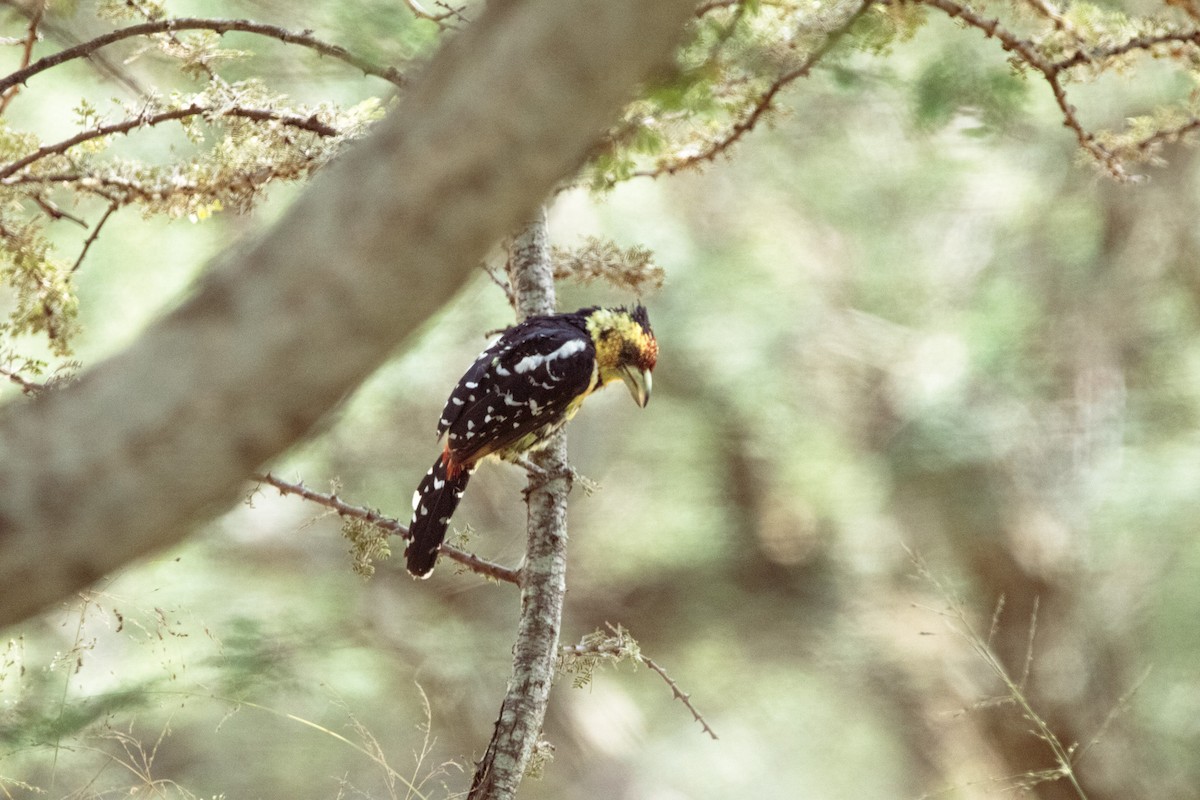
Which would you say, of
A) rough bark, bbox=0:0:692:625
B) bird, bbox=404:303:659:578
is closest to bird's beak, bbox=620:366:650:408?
bird, bbox=404:303:659:578

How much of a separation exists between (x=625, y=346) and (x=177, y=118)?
52.8 inches

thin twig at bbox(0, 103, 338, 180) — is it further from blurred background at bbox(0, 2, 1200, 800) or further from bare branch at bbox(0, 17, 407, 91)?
blurred background at bbox(0, 2, 1200, 800)

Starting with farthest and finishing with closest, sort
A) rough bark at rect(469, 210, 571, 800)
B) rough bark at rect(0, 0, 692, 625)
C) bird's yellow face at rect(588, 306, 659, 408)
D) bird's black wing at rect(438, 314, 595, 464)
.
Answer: bird's yellow face at rect(588, 306, 659, 408) → bird's black wing at rect(438, 314, 595, 464) → rough bark at rect(469, 210, 571, 800) → rough bark at rect(0, 0, 692, 625)

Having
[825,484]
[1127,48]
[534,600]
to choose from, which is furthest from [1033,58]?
[825,484]

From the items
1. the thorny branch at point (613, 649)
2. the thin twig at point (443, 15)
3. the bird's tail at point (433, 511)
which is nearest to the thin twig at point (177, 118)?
the thin twig at point (443, 15)

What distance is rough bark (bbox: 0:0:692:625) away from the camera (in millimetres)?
556

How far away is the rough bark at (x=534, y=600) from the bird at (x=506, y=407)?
77 millimetres

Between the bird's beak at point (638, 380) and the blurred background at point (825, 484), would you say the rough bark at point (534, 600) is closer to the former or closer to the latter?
the bird's beak at point (638, 380)

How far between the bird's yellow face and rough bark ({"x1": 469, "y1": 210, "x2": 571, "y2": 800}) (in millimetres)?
353

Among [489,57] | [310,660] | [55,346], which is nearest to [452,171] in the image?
[489,57]

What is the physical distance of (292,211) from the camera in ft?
1.97

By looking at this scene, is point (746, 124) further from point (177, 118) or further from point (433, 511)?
point (433, 511)

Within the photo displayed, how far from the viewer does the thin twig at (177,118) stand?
176cm

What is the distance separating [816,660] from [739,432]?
1159 mm
